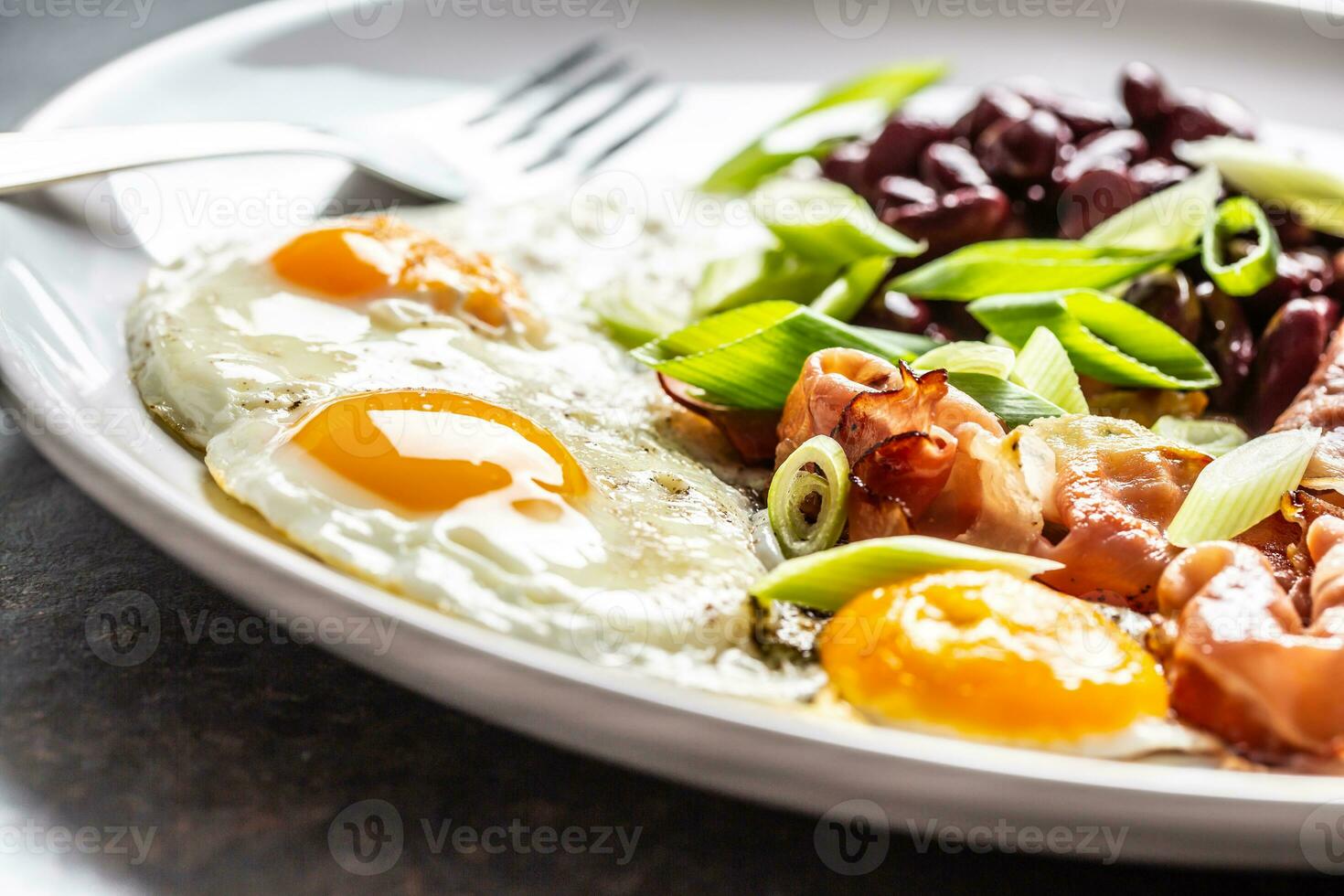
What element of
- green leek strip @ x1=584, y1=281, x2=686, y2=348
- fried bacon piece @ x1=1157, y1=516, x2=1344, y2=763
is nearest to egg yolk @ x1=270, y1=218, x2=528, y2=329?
green leek strip @ x1=584, y1=281, x2=686, y2=348

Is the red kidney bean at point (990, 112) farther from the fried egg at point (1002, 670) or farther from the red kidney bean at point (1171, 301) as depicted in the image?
the fried egg at point (1002, 670)

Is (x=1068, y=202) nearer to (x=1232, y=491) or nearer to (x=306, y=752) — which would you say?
(x=1232, y=491)

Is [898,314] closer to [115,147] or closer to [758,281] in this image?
[758,281]

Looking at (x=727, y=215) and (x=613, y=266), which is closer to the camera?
(x=613, y=266)

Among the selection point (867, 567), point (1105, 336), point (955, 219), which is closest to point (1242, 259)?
point (1105, 336)

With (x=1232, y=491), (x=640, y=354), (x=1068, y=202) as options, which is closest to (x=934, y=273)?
(x=1068, y=202)

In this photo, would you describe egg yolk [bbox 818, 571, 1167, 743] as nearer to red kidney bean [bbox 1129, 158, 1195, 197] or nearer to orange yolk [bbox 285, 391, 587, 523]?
orange yolk [bbox 285, 391, 587, 523]
